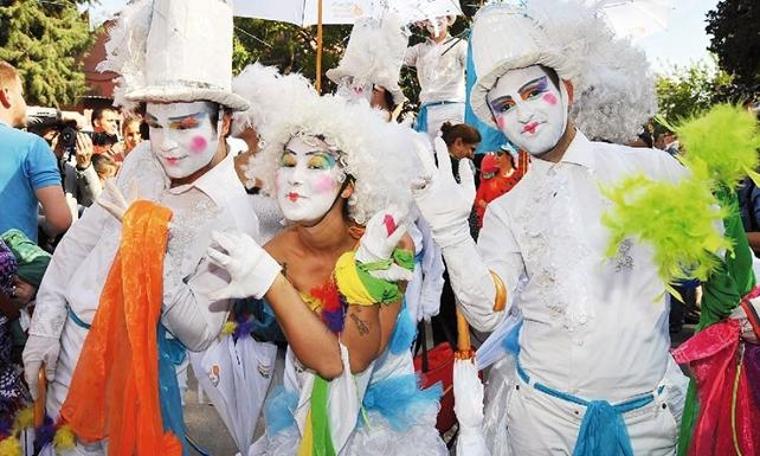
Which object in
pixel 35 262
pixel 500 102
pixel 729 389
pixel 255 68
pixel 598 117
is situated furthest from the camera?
pixel 255 68

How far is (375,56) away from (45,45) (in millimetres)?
23807

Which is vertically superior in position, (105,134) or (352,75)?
(352,75)

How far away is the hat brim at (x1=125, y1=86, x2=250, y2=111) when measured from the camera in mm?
2732

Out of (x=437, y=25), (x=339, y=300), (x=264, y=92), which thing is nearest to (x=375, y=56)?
(x=437, y=25)

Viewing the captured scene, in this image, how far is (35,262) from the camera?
10.0 feet

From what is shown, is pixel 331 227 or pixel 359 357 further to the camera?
pixel 331 227

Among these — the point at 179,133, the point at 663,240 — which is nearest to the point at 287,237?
the point at 179,133

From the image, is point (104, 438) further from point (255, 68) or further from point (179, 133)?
point (255, 68)

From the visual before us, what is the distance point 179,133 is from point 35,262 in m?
0.78

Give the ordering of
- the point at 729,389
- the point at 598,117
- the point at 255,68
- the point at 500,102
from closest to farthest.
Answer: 1. the point at 729,389
2. the point at 500,102
3. the point at 598,117
4. the point at 255,68

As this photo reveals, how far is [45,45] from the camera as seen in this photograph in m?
25.9

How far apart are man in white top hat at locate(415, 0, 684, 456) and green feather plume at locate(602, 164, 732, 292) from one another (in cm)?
30

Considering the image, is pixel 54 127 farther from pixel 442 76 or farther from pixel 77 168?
pixel 442 76

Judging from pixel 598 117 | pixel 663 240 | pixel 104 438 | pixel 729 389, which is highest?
pixel 598 117
